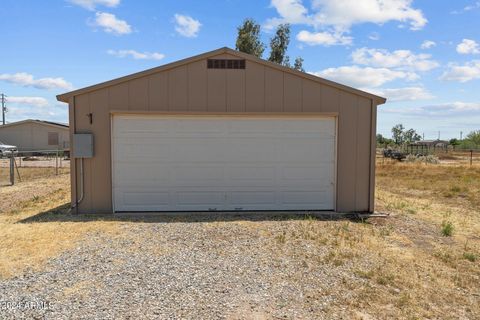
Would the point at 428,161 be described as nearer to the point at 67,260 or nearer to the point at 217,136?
the point at 217,136

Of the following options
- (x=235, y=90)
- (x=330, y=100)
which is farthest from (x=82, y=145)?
(x=330, y=100)

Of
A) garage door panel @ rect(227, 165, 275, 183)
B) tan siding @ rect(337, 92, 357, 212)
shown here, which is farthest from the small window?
tan siding @ rect(337, 92, 357, 212)

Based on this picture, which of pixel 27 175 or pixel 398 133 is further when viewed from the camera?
pixel 398 133

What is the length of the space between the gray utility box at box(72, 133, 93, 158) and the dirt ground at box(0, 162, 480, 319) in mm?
1274

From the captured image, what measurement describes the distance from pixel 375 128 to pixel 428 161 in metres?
23.6

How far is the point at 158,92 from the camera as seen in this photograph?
7.93 m

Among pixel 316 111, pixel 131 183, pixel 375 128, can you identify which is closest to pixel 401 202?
pixel 375 128

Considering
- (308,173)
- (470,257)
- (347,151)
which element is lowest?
(470,257)

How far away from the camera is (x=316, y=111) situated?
8109 millimetres

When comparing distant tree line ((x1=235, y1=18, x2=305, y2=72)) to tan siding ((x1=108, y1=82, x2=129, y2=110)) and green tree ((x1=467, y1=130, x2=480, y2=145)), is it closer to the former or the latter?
tan siding ((x1=108, y1=82, x2=129, y2=110))

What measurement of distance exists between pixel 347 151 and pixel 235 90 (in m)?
2.74

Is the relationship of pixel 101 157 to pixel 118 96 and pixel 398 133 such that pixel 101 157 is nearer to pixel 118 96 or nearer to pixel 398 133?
pixel 118 96

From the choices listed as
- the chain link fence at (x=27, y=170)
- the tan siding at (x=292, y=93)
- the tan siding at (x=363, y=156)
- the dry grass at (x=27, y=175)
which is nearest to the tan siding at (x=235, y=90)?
the tan siding at (x=292, y=93)

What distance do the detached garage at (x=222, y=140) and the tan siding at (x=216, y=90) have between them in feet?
0.07
